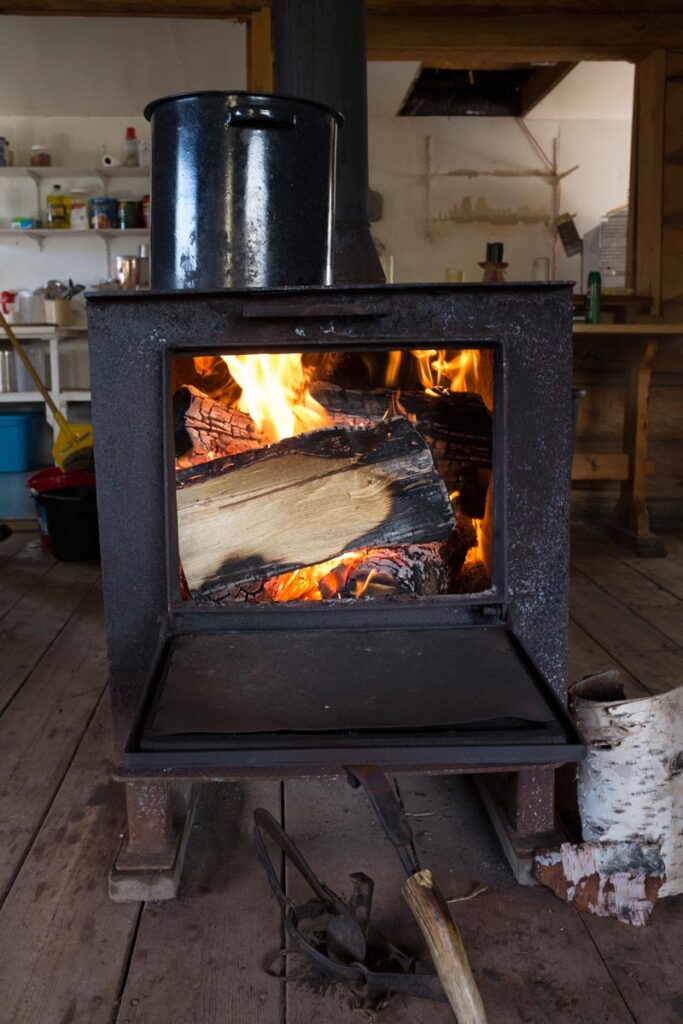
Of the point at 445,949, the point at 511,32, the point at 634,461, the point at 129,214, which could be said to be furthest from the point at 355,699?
the point at 129,214

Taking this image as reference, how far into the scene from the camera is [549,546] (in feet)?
3.89

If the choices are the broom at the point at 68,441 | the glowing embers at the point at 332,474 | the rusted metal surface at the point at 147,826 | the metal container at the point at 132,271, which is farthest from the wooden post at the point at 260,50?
the rusted metal surface at the point at 147,826

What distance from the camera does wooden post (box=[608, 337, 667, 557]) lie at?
323cm

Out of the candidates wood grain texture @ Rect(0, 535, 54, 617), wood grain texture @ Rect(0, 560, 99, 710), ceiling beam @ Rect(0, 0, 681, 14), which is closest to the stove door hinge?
wood grain texture @ Rect(0, 560, 99, 710)

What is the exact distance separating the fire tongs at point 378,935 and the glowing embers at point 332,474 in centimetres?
36

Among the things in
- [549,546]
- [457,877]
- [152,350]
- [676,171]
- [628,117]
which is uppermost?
[628,117]

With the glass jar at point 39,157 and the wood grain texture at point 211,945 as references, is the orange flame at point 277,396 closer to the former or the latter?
the wood grain texture at point 211,945

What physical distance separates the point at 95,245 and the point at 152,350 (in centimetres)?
483

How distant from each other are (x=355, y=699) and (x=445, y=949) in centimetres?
27

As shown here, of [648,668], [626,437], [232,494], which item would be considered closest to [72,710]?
[232,494]

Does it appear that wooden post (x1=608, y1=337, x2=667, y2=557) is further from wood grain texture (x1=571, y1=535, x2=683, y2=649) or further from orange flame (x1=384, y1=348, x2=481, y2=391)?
orange flame (x1=384, y1=348, x2=481, y2=391)

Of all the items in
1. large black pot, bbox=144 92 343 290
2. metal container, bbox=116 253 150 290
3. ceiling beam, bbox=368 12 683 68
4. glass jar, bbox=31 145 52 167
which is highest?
glass jar, bbox=31 145 52 167

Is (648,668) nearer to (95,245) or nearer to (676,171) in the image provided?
(676,171)

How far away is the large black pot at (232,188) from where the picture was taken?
1.26 metres
